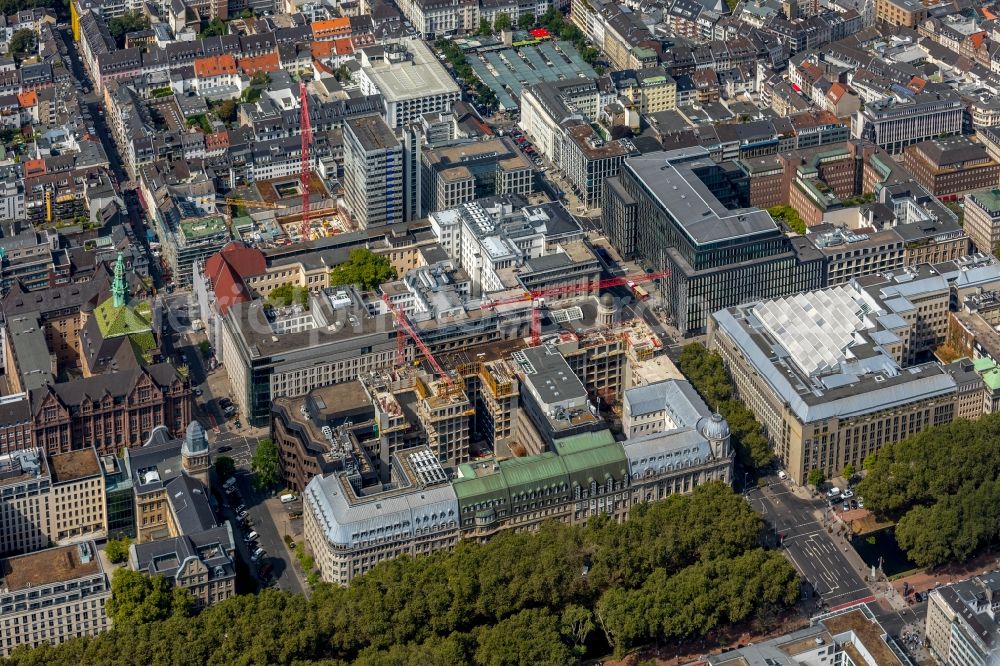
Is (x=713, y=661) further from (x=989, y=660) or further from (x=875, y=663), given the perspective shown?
(x=989, y=660)

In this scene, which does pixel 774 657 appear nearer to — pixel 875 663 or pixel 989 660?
pixel 875 663

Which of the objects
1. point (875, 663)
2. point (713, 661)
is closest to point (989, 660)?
point (875, 663)

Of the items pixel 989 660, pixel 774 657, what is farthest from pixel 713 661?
pixel 989 660

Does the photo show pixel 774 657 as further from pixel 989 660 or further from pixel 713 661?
pixel 989 660
